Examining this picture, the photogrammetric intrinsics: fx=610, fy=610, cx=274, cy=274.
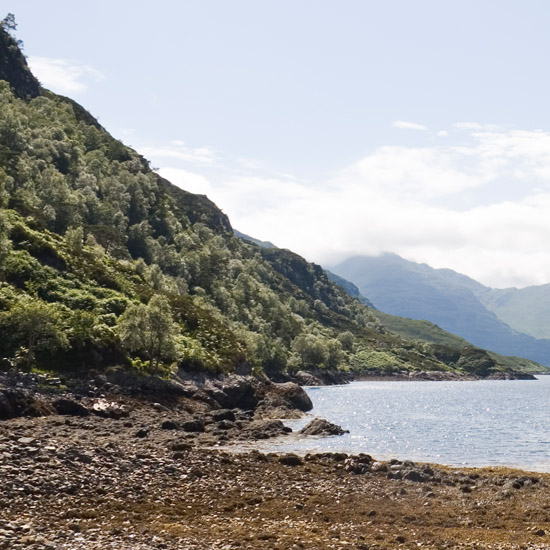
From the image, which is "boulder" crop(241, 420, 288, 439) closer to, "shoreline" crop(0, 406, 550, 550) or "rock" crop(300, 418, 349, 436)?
"rock" crop(300, 418, 349, 436)

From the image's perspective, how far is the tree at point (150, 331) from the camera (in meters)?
89.3

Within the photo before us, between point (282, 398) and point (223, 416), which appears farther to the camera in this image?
point (282, 398)

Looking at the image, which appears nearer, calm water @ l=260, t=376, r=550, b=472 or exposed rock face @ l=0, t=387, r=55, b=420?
exposed rock face @ l=0, t=387, r=55, b=420

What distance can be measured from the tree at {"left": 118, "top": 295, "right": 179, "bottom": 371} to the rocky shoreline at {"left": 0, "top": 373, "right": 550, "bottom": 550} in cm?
2945

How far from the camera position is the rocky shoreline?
26375 millimetres

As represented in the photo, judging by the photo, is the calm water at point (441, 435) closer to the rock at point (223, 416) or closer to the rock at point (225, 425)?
the rock at point (225, 425)

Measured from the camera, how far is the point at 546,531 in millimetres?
30500

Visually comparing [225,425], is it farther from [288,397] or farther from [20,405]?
[288,397]

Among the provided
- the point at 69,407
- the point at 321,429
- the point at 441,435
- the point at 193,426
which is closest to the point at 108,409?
the point at 69,407

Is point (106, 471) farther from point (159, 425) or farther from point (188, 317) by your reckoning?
point (188, 317)

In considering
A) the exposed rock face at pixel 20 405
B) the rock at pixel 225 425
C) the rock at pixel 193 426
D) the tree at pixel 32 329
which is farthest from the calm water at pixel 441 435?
the tree at pixel 32 329

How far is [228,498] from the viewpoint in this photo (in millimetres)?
34406

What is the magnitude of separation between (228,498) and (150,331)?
5844cm

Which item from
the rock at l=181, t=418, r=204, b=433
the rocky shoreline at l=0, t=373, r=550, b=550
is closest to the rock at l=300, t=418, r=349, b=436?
the rock at l=181, t=418, r=204, b=433
